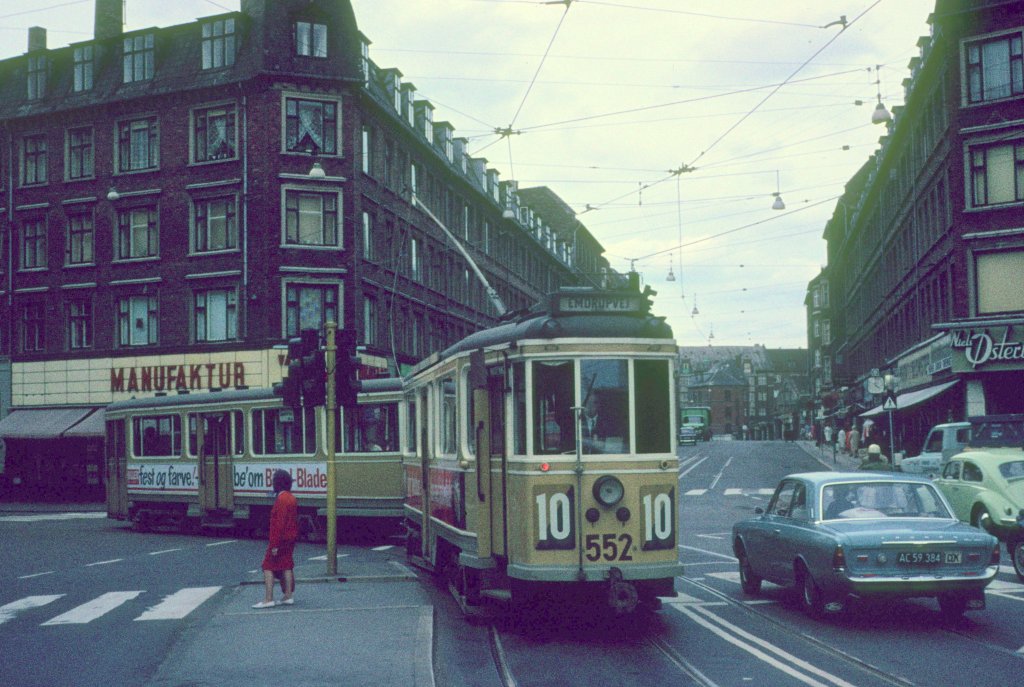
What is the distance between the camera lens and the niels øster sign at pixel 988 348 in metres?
A: 36.8

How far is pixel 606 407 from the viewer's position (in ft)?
38.2

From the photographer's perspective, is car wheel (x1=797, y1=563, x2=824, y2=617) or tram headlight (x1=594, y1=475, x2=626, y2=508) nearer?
tram headlight (x1=594, y1=475, x2=626, y2=508)

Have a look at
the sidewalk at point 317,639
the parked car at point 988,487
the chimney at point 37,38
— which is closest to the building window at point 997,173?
the parked car at point 988,487

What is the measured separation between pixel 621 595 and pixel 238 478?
52.7 ft

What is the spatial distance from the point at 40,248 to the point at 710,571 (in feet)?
Answer: 111

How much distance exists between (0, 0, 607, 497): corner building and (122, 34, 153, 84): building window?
58mm

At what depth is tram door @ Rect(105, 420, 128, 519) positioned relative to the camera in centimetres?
2928

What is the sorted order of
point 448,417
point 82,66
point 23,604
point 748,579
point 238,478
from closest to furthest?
point 448,417 → point 748,579 → point 23,604 → point 238,478 → point 82,66

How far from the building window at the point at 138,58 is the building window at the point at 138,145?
5.09ft

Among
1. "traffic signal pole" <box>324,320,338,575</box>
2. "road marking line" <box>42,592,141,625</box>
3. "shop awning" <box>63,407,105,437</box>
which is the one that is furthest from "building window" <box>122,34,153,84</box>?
"road marking line" <box>42,592,141,625</box>

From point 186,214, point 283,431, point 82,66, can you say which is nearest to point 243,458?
point 283,431

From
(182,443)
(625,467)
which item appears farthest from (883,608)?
(182,443)

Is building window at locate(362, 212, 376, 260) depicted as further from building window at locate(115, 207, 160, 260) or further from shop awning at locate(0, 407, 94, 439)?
shop awning at locate(0, 407, 94, 439)

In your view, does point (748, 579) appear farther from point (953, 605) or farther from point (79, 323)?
point (79, 323)
